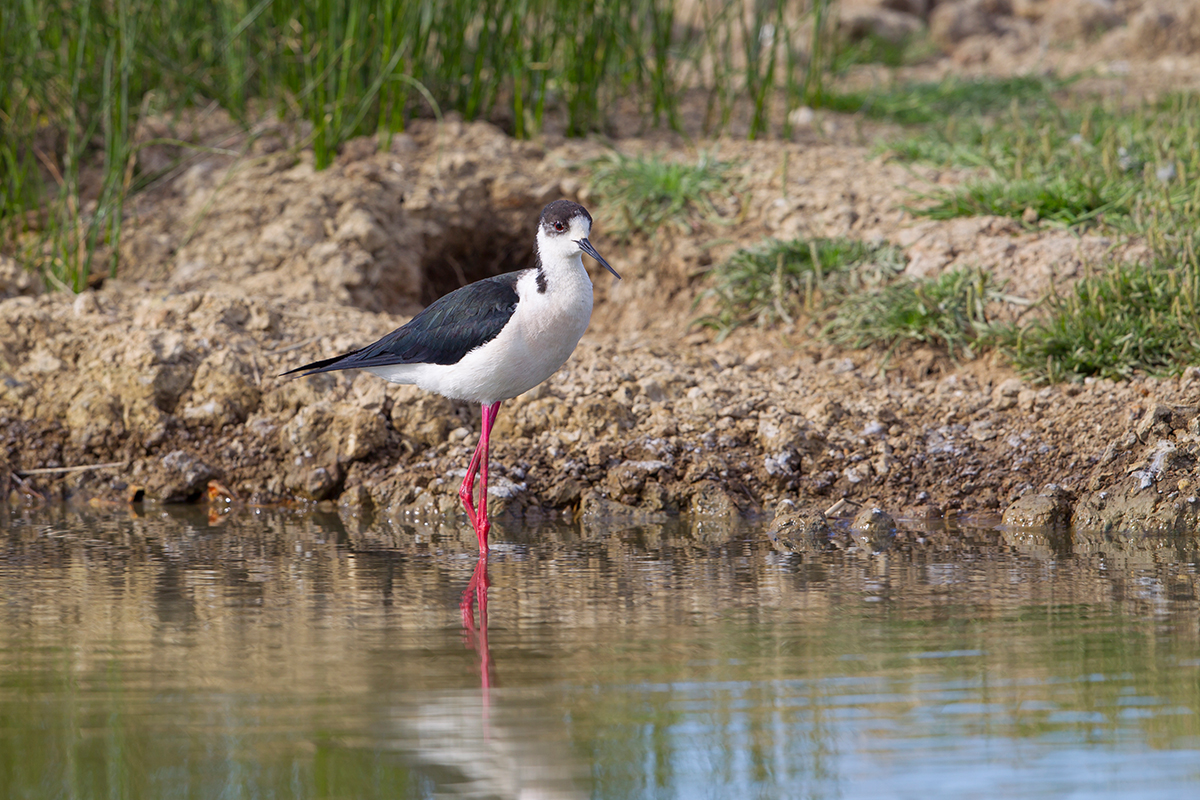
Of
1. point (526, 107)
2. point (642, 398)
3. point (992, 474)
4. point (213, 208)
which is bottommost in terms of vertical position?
point (992, 474)

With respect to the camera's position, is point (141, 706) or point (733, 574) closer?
point (141, 706)

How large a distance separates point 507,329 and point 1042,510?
6.81 feet

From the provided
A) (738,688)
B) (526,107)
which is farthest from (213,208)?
(738,688)

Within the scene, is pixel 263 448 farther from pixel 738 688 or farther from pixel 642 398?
pixel 738 688

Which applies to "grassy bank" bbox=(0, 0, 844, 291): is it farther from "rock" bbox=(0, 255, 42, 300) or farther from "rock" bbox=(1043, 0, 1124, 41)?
"rock" bbox=(1043, 0, 1124, 41)

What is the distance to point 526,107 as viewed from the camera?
7.89 meters

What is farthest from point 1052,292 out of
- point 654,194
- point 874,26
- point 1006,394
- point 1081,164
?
point 874,26

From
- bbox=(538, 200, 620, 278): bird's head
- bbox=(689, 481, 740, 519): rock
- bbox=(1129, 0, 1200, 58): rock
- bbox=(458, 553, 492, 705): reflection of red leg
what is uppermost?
bbox=(1129, 0, 1200, 58): rock

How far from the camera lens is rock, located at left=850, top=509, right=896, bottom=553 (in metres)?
4.64

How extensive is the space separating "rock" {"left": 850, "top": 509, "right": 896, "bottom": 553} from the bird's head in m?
1.30

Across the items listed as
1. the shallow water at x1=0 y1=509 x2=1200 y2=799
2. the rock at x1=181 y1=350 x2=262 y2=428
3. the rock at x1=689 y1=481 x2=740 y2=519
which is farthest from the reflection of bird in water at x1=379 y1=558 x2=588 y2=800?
the rock at x1=181 y1=350 x2=262 y2=428

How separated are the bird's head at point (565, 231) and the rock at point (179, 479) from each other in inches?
75.5

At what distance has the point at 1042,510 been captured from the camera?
482 cm

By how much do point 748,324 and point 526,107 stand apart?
2.27 meters
